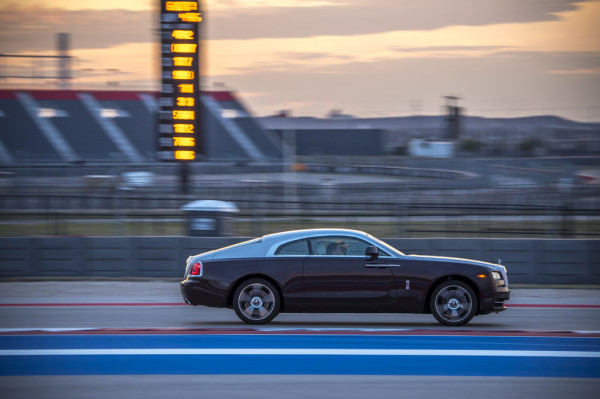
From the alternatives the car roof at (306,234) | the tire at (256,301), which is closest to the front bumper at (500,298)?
the car roof at (306,234)

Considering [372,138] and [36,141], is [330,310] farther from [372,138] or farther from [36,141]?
[372,138]

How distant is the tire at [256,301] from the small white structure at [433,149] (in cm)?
6250

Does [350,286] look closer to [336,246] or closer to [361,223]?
[336,246]

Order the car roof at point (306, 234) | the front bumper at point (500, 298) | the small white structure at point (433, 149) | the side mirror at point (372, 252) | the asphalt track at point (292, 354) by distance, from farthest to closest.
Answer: the small white structure at point (433, 149)
the car roof at point (306, 234)
the front bumper at point (500, 298)
the side mirror at point (372, 252)
the asphalt track at point (292, 354)

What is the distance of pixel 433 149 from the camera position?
73688mm

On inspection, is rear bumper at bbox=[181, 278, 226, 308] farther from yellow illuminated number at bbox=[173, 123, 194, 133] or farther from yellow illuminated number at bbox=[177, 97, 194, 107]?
yellow illuminated number at bbox=[177, 97, 194, 107]

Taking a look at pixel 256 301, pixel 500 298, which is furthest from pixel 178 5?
pixel 500 298

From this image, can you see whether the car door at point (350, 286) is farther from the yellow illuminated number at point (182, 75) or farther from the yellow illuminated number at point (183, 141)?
the yellow illuminated number at point (182, 75)

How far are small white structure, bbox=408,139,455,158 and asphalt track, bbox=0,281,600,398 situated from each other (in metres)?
61.5

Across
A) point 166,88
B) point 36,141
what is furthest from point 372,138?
point 166,88

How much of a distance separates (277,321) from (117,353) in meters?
2.79

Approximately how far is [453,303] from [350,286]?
4.30 feet

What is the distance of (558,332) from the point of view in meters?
9.62

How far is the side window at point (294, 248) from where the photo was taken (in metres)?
10.0
